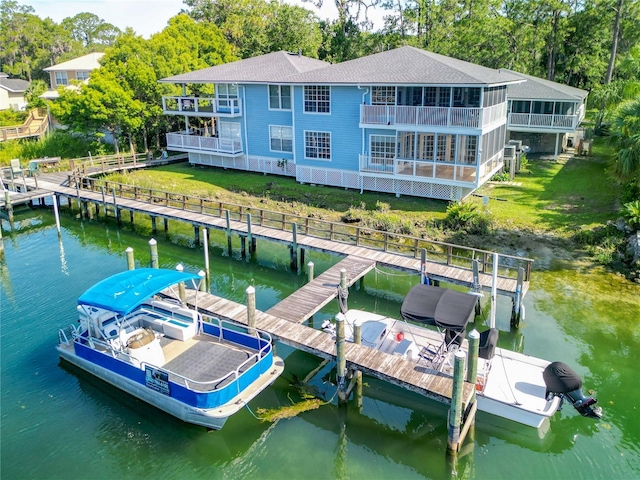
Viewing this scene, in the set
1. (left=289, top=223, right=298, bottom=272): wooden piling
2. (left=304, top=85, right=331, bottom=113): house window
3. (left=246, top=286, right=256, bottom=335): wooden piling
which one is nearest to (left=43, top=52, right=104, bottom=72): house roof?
(left=304, top=85, right=331, bottom=113): house window

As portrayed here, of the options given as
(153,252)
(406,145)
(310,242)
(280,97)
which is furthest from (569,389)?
(280,97)

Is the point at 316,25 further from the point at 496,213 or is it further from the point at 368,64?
the point at 496,213

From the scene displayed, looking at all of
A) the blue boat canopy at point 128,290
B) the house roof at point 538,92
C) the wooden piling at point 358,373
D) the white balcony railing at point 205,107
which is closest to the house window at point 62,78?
the white balcony railing at point 205,107

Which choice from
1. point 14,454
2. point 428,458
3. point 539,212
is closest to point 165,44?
point 539,212

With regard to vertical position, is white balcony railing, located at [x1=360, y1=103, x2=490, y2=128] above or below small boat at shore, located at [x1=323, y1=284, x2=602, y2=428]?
above

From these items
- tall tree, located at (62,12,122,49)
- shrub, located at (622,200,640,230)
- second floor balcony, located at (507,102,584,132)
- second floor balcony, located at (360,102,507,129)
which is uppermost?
tall tree, located at (62,12,122,49)

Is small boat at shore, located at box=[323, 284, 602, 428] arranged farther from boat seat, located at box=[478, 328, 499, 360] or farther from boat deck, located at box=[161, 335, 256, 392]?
boat deck, located at box=[161, 335, 256, 392]

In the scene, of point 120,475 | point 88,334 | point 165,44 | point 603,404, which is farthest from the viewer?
point 165,44
